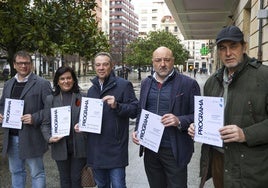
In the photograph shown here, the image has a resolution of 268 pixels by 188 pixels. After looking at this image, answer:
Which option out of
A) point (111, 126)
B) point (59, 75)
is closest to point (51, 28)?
point (59, 75)

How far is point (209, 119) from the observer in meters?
3.01

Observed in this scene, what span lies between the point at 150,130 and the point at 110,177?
0.90 m

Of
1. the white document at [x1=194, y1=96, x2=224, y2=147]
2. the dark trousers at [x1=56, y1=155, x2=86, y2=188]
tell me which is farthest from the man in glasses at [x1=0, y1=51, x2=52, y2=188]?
the white document at [x1=194, y1=96, x2=224, y2=147]

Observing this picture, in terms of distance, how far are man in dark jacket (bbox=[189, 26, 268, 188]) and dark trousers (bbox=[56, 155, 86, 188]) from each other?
1.96 meters

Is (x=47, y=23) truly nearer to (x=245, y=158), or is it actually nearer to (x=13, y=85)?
(x=13, y=85)

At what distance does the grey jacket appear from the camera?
8.73ft

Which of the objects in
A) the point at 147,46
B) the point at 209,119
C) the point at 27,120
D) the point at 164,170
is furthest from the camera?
the point at 147,46

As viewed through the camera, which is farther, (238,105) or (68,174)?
(68,174)

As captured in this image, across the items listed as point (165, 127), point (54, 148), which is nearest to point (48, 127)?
point (54, 148)

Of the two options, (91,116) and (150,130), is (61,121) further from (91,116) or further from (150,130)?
(150,130)

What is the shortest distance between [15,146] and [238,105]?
9.99 ft

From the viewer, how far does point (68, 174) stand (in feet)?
14.1

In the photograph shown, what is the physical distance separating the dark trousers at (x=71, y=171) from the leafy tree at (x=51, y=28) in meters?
3.64

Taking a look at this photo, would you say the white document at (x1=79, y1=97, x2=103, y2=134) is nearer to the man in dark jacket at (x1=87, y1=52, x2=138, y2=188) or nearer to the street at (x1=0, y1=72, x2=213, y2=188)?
the man in dark jacket at (x1=87, y1=52, x2=138, y2=188)
